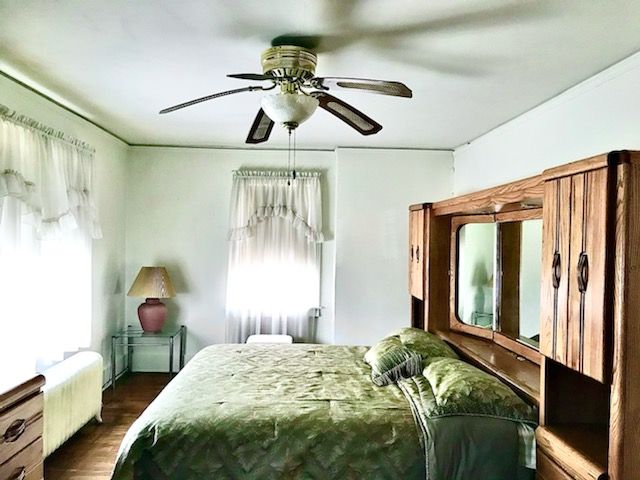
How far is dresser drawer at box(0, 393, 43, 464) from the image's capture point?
209 centimetres

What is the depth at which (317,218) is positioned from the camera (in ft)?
16.8

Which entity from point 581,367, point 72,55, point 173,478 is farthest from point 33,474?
point 581,367

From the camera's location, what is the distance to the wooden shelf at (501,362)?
2.34 meters

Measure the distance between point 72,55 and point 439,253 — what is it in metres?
2.69

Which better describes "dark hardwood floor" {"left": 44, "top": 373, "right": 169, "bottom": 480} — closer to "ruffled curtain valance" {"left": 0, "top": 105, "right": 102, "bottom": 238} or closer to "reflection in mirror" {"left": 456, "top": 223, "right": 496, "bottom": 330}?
"ruffled curtain valance" {"left": 0, "top": 105, "right": 102, "bottom": 238}

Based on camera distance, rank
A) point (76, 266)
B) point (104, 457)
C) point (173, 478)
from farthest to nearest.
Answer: point (76, 266) < point (104, 457) < point (173, 478)

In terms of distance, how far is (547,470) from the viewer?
202 centimetres

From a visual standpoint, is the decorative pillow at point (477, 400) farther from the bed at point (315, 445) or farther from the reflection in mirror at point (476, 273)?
the reflection in mirror at point (476, 273)

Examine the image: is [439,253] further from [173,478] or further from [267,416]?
[173,478]

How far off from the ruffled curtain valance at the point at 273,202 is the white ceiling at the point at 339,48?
1.47 m

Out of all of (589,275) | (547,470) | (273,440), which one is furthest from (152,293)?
(589,275)

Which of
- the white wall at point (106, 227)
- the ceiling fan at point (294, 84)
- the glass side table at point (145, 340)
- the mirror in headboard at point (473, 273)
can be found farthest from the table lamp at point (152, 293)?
the ceiling fan at point (294, 84)

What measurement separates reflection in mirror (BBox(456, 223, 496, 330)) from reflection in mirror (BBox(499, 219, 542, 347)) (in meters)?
0.13

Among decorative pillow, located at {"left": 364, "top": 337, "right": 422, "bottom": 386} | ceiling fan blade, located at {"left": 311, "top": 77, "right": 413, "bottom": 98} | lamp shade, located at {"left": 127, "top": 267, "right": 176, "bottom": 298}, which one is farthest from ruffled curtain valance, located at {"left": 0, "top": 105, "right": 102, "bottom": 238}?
decorative pillow, located at {"left": 364, "top": 337, "right": 422, "bottom": 386}
